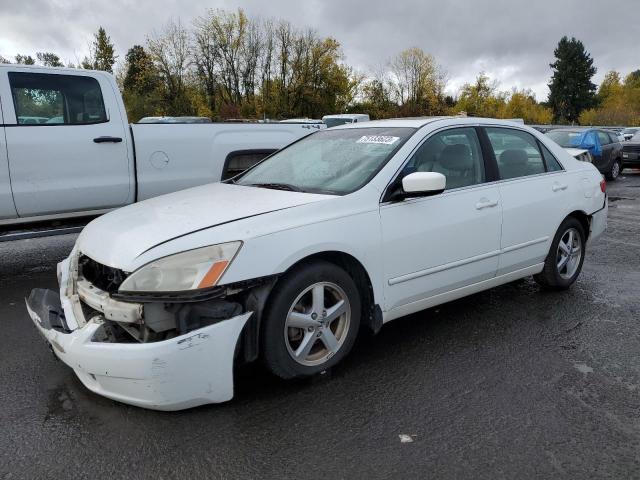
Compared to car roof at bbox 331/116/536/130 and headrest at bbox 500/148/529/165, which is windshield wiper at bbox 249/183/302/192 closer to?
car roof at bbox 331/116/536/130

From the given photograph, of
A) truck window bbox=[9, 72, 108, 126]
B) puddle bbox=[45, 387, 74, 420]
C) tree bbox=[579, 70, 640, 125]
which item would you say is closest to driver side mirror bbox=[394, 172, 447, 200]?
puddle bbox=[45, 387, 74, 420]

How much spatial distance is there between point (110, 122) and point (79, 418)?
11.7 feet

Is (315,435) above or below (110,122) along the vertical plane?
below

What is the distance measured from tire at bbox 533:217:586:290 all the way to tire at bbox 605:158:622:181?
13237 millimetres

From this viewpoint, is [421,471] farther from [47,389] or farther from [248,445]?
[47,389]

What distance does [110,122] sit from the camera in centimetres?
564

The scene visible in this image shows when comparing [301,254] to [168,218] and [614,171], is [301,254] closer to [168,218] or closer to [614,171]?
[168,218]

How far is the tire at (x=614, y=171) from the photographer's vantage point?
16.8 m

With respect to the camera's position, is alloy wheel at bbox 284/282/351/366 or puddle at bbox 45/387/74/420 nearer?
puddle at bbox 45/387/74/420

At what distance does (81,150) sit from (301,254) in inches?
132

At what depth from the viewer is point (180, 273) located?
2797 mm

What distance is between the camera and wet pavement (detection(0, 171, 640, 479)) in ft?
8.30

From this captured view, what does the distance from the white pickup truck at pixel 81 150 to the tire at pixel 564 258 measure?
355 cm

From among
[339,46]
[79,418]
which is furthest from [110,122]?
[339,46]
